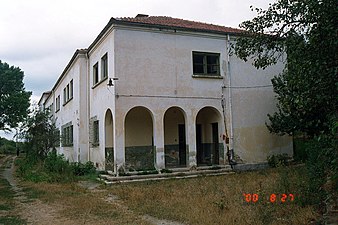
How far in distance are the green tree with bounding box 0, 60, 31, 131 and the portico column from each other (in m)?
24.7

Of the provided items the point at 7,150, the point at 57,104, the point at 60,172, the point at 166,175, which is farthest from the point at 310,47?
the point at 7,150

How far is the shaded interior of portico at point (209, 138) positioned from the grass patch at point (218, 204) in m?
5.42

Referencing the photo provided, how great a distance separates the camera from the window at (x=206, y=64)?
18.1m

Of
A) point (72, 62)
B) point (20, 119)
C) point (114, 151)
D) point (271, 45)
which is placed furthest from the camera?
point (20, 119)

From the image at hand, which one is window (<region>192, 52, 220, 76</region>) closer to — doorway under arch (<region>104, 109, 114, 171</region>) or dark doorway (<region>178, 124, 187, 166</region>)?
dark doorway (<region>178, 124, 187, 166</region>)

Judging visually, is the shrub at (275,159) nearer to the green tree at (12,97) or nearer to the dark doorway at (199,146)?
the dark doorway at (199,146)

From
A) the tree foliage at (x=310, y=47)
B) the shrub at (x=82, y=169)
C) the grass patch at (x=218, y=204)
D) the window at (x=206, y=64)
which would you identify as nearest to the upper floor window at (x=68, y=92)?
the shrub at (x=82, y=169)

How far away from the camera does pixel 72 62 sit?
943 inches

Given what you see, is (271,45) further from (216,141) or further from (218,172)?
(216,141)

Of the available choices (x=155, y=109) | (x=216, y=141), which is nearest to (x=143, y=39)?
(x=155, y=109)

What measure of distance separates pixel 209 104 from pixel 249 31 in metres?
8.81

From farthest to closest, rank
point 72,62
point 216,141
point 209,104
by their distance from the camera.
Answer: point 72,62
point 216,141
point 209,104

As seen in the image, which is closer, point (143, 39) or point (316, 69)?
point (316, 69)

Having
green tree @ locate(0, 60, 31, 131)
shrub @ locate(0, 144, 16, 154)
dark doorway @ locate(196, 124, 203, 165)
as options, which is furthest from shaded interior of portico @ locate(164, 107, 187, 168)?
shrub @ locate(0, 144, 16, 154)
